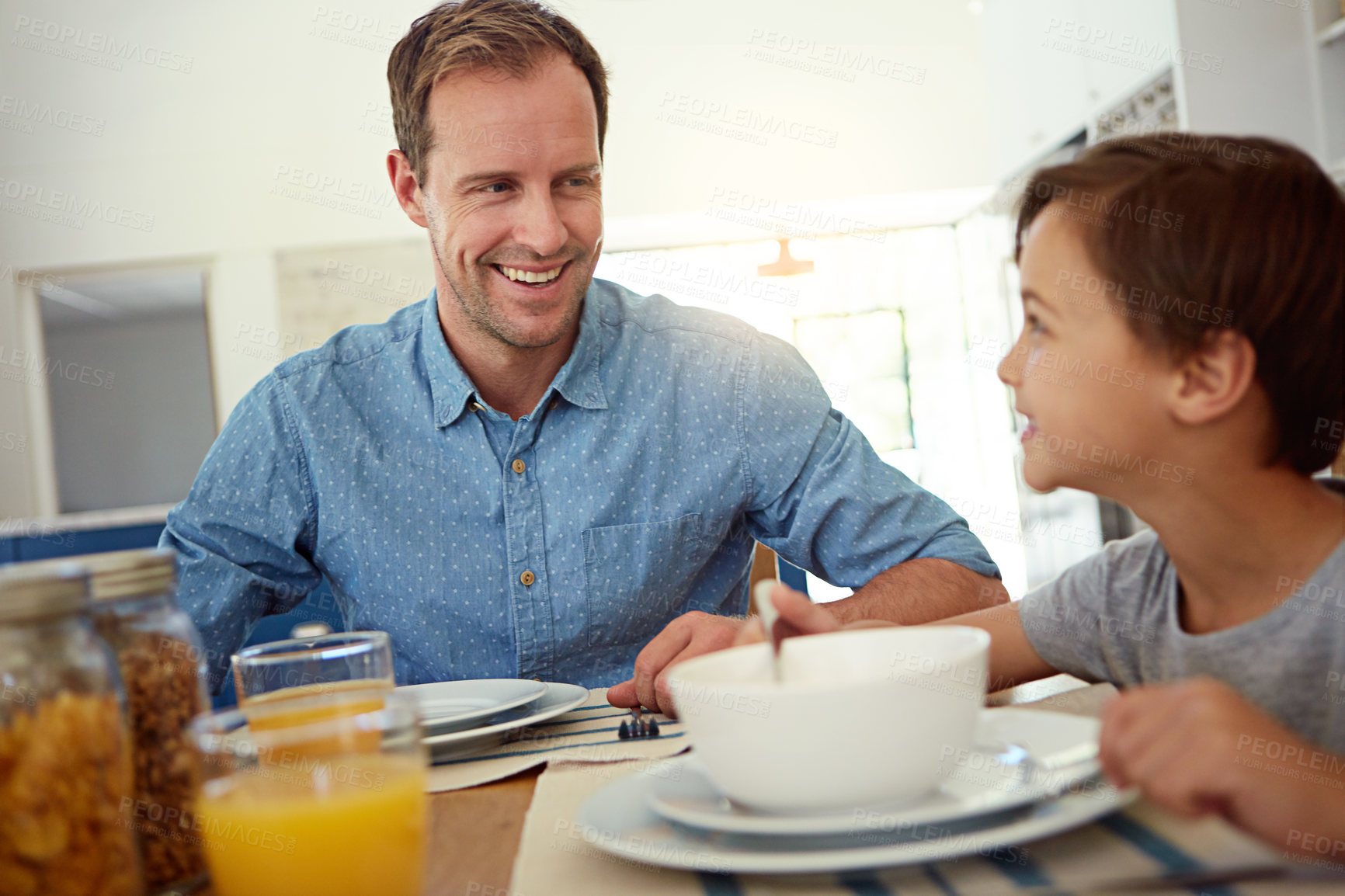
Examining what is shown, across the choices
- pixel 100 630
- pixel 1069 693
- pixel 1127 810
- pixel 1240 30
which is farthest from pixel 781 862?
pixel 1240 30

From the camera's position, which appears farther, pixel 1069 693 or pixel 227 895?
pixel 1069 693

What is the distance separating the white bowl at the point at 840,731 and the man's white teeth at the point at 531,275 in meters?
0.98

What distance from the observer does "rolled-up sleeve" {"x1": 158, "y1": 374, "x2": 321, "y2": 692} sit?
1312 mm

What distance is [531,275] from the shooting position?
1460mm

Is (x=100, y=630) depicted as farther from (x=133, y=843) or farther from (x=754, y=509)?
(x=754, y=509)

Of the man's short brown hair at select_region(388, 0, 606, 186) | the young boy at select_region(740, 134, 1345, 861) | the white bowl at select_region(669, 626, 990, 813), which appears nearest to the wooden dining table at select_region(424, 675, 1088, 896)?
the white bowl at select_region(669, 626, 990, 813)

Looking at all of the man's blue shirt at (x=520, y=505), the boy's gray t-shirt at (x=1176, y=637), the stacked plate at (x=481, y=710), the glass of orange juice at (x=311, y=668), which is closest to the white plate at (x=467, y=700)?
the stacked plate at (x=481, y=710)

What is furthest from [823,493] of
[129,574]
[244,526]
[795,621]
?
[129,574]

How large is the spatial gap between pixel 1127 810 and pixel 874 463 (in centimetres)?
88

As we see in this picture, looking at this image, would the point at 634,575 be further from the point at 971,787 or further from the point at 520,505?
→ the point at 971,787

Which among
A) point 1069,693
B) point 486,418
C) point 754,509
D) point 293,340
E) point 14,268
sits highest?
point 14,268

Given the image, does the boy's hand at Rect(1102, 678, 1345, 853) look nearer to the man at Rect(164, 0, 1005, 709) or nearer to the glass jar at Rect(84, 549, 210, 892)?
the glass jar at Rect(84, 549, 210, 892)

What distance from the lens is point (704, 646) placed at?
93cm

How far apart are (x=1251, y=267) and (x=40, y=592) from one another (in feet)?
2.29
